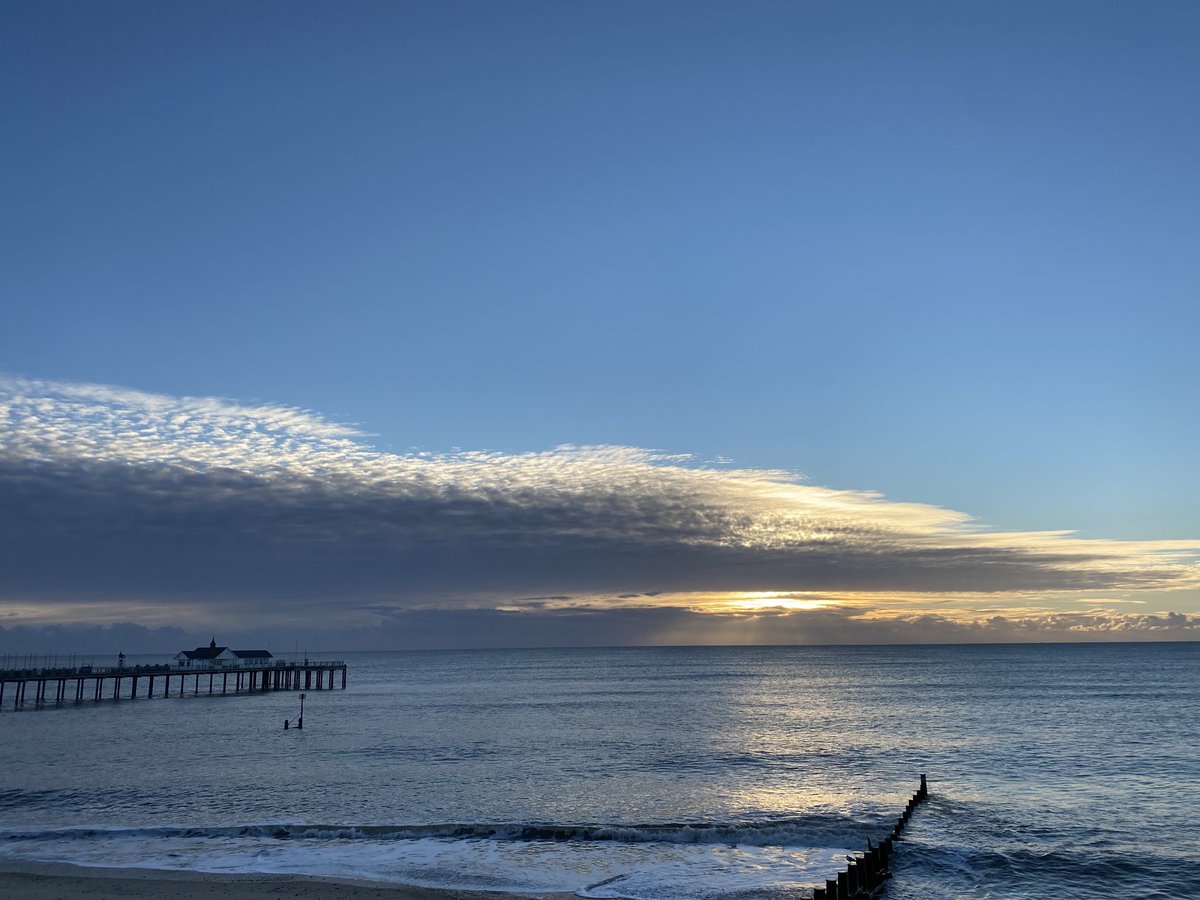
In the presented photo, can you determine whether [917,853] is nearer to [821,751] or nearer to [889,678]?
[821,751]

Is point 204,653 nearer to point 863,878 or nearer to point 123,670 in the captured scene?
point 123,670

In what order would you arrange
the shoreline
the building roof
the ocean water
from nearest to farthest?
the shoreline, the ocean water, the building roof

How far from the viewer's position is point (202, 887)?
1101 inches

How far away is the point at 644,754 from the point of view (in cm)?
5759

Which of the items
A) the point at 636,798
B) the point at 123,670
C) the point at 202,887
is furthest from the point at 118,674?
the point at 202,887

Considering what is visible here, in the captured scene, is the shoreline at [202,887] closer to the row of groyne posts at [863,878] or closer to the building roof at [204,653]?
the row of groyne posts at [863,878]

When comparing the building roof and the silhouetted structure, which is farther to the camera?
the building roof

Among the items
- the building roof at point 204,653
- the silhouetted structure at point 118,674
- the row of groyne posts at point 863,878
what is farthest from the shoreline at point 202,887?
the building roof at point 204,653

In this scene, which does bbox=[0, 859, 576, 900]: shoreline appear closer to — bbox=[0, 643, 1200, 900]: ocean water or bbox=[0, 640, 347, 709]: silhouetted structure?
bbox=[0, 643, 1200, 900]: ocean water

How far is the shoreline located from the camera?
1062 inches

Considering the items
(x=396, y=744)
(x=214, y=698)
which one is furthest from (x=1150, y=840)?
(x=214, y=698)

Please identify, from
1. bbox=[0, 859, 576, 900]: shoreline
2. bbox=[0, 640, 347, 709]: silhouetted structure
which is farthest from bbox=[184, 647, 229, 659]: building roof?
bbox=[0, 859, 576, 900]: shoreline

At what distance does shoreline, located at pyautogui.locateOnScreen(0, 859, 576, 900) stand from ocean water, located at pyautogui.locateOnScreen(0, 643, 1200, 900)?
0.93 metres

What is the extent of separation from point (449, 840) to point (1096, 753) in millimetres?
41242
